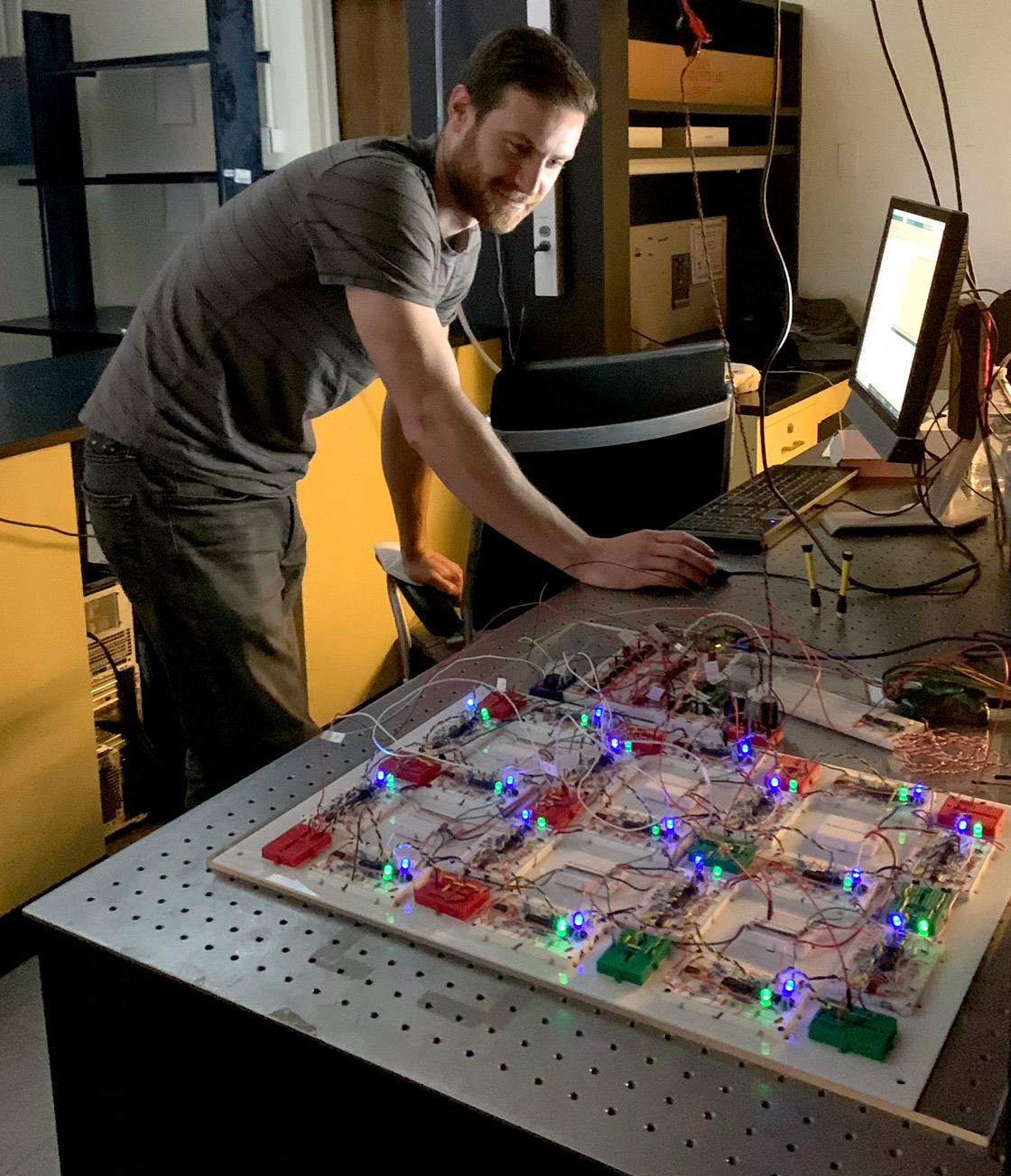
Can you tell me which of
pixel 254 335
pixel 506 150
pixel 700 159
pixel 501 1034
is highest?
pixel 700 159

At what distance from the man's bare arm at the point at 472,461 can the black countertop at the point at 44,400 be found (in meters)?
0.77

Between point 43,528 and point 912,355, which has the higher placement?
point 912,355

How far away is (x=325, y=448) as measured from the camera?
2789mm

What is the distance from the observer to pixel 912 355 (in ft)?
5.29

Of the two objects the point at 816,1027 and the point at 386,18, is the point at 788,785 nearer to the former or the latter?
the point at 816,1027

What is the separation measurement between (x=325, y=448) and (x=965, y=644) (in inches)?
68.0

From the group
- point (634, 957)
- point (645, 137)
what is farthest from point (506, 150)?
point (645, 137)

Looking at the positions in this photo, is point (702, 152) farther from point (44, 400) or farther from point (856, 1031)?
point (856, 1031)

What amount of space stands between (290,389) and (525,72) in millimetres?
548

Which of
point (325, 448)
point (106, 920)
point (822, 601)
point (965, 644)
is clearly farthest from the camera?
point (325, 448)

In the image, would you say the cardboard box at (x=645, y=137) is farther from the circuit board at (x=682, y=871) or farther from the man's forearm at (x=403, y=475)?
the circuit board at (x=682, y=871)

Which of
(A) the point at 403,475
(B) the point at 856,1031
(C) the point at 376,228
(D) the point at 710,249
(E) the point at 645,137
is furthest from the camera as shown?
(D) the point at 710,249

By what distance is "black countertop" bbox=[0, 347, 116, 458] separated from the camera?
6.60ft

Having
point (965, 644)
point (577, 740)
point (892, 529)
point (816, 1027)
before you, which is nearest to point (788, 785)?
point (577, 740)
